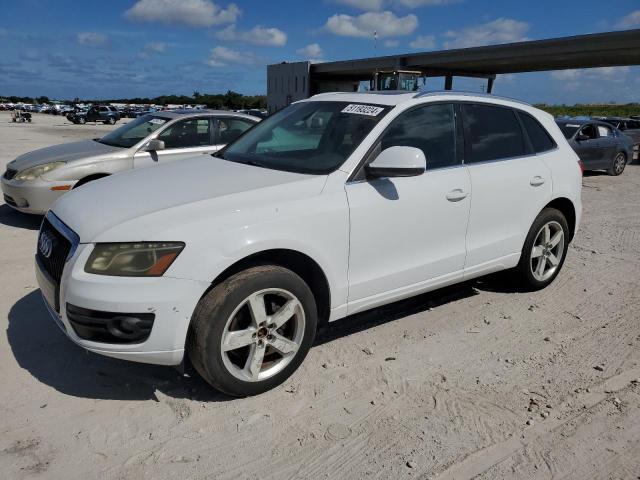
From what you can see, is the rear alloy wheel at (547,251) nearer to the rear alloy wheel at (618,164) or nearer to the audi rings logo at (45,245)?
the audi rings logo at (45,245)

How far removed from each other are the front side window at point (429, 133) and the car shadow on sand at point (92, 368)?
53.9 inches

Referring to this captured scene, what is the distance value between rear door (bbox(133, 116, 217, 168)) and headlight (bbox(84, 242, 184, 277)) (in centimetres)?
465

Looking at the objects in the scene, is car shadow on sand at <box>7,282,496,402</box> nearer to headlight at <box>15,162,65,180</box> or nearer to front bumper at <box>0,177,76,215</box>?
front bumper at <box>0,177,76,215</box>

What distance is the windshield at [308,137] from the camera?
362 cm

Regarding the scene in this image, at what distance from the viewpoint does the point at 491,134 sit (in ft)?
14.5

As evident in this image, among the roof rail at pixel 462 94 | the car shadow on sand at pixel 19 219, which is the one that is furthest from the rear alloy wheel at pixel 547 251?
the car shadow on sand at pixel 19 219

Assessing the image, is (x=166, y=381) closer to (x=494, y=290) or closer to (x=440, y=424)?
(x=440, y=424)

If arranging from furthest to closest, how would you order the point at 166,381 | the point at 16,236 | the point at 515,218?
the point at 16,236, the point at 515,218, the point at 166,381

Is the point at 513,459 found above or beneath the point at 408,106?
beneath

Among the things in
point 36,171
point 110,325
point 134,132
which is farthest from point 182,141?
point 110,325

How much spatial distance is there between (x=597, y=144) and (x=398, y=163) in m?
12.6

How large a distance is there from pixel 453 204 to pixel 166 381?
230 cm

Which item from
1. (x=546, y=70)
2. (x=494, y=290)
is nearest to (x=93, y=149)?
(x=494, y=290)

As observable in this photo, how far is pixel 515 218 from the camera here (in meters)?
4.50
